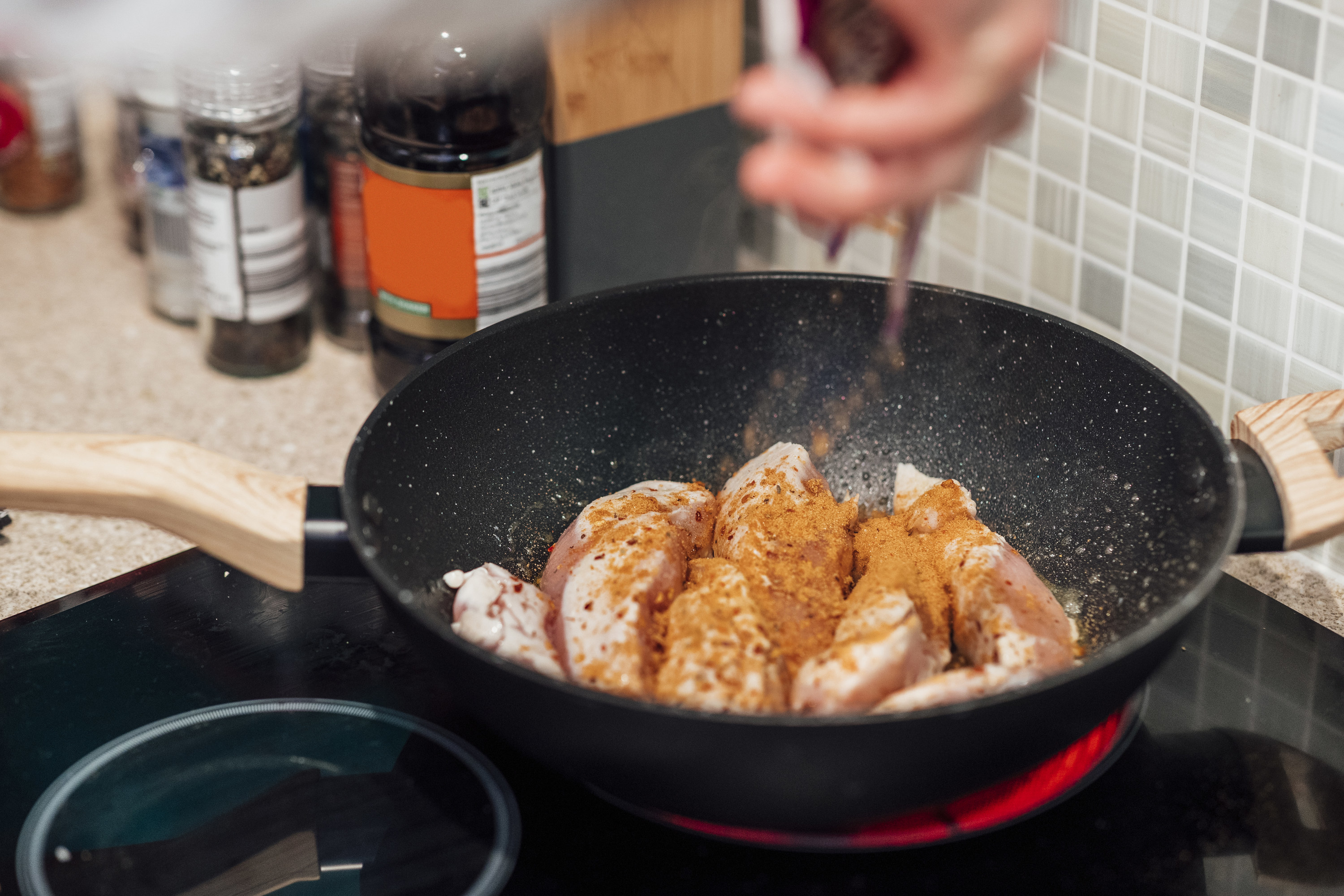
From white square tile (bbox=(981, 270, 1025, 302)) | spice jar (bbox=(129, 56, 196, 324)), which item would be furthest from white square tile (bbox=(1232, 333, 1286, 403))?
spice jar (bbox=(129, 56, 196, 324))

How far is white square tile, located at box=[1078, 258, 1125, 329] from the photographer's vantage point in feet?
3.45

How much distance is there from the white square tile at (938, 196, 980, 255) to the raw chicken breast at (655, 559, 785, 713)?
498 millimetres

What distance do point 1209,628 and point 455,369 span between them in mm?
555

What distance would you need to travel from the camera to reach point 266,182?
44.3 inches

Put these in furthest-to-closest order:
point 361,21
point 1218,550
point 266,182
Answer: point 266,182, point 1218,550, point 361,21

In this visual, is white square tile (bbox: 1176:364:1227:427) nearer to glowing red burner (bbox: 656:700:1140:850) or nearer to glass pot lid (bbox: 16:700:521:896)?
glowing red burner (bbox: 656:700:1140:850)

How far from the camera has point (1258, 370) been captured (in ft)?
3.18

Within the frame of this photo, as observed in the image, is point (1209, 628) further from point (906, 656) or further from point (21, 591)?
point (21, 591)

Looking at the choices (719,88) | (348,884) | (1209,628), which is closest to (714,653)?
(348,884)

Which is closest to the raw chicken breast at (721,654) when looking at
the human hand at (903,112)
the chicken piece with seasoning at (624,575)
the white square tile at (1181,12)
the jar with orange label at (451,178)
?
the chicken piece with seasoning at (624,575)

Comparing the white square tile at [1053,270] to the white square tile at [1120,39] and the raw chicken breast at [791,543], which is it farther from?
the raw chicken breast at [791,543]

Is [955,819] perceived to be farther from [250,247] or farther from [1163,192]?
[250,247]

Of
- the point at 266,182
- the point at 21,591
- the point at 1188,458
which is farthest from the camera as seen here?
the point at 266,182

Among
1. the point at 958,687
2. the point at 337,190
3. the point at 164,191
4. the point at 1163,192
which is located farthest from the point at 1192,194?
the point at 164,191
